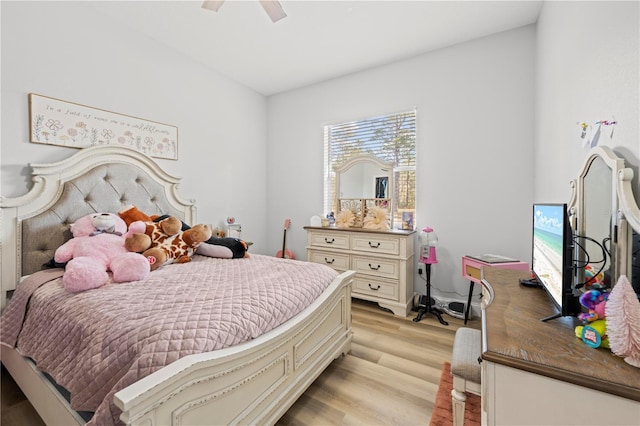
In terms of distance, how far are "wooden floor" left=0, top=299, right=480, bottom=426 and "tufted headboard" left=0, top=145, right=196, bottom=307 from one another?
794mm

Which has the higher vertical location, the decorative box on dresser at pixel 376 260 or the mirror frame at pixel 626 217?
the mirror frame at pixel 626 217

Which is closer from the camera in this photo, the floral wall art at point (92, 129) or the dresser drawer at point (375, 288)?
the floral wall art at point (92, 129)

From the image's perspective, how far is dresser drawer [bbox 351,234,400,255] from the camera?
2662mm

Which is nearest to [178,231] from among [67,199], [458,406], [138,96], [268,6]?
[67,199]

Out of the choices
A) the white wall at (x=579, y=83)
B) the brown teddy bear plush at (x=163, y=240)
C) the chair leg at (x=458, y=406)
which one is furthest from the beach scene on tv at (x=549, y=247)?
the brown teddy bear plush at (x=163, y=240)

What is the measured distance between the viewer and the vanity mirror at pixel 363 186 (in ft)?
9.78

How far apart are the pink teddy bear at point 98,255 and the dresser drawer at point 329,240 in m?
1.71

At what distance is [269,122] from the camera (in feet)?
12.8

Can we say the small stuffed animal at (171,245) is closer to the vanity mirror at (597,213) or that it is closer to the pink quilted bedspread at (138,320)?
the pink quilted bedspread at (138,320)

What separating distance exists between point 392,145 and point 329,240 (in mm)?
1285

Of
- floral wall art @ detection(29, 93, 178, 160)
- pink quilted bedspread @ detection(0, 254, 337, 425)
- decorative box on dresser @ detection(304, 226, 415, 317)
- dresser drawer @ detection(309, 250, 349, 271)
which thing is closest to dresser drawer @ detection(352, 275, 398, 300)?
decorative box on dresser @ detection(304, 226, 415, 317)

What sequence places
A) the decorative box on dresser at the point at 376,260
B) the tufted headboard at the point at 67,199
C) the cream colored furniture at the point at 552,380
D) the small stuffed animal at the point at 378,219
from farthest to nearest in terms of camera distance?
the small stuffed animal at the point at 378,219
the decorative box on dresser at the point at 376,260
the tufted headboard at the point at 67,199
the cream colored furniture at the point at 552,380

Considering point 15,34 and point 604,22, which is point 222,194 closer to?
point 15,34

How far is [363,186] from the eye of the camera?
311 centimetres
